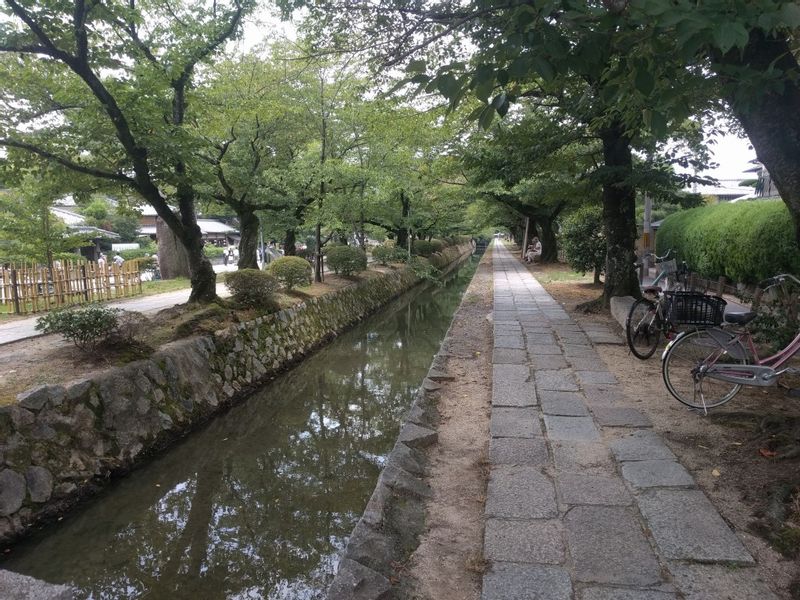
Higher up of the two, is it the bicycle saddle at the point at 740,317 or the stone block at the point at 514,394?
the bicycle saddle at the point at 740,317

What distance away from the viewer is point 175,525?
4.52 m

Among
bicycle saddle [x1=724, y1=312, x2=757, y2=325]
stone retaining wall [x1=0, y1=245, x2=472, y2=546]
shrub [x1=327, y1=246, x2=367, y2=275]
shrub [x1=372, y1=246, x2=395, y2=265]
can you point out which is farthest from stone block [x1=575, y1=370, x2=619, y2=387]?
shrub [x1=372, y1=246, x2=395, y2=265]

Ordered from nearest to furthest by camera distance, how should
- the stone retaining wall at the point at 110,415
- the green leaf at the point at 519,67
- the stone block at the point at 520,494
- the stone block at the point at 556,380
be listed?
1. the green leaf at the point at 519,67
2. the stone block at the point at 520,494
3. the stone retaining wall at the point at 110,415
4. the stone block at the point at 556,380

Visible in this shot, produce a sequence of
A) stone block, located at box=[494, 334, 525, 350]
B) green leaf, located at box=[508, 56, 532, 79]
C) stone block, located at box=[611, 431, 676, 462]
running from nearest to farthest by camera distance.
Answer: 1. green leaf, located at box=[508, 56, 532, 79]
2. stone block, located at box=[611, 431, 676, 462]
3. stone block, located at box=[494, 334, 525, 350]

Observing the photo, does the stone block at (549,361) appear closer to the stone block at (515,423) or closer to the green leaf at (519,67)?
the stone block at (515,423)

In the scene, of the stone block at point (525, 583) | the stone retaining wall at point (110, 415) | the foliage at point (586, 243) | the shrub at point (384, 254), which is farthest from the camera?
the shrub at point (384, 254)

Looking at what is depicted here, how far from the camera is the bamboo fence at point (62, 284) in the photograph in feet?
34.5

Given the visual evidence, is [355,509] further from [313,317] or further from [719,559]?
[313,317]

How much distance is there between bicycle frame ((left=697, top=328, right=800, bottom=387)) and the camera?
403 centimetres

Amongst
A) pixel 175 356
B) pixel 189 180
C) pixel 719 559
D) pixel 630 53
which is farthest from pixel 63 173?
pixel 719 559

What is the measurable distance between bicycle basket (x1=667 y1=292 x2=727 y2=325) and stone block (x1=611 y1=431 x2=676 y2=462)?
1995mm

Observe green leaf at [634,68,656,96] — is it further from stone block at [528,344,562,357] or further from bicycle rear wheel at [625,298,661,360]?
stone block at [528,344,562,357]

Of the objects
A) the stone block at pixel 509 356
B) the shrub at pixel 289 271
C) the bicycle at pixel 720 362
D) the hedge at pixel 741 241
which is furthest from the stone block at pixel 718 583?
the shrub at pixel 289 271

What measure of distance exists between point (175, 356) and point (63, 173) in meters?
3.40
